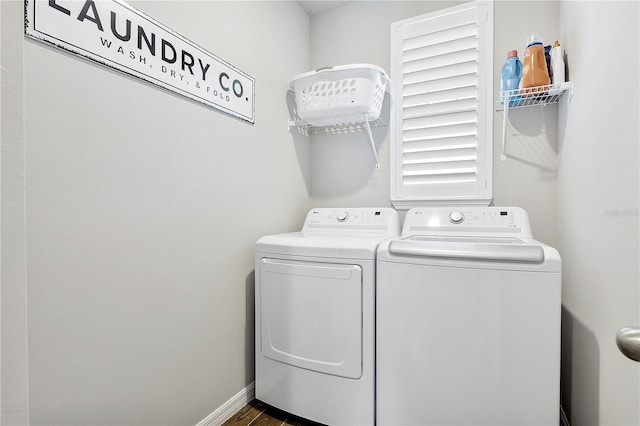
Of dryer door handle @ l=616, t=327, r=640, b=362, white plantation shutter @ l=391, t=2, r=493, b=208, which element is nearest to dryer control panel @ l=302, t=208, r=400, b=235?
white plantation shutter @ l=391, t=2, r=493, b=208

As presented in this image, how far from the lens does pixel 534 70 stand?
1.55 meters

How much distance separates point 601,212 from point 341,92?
1.38 m

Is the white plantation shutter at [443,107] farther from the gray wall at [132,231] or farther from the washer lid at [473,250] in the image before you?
the gray wall at [132,231]

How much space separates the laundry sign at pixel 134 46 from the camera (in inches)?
36.6

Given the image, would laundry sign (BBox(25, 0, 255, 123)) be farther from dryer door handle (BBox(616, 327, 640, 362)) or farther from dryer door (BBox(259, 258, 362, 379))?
dryer door handle (BBox(616, 327, 640, 362))

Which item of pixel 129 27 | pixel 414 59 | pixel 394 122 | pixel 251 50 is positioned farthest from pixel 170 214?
pixel 414 59

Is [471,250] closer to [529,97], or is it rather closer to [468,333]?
[468,333]

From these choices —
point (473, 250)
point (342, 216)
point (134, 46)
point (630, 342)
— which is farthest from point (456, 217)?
point (134, 46)

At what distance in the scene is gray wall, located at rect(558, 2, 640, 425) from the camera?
815 mm

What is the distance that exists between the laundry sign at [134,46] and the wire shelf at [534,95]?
147cm

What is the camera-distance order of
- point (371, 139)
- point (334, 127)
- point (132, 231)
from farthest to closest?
point (334, 127) → point (371, 139) → point (132, 231)

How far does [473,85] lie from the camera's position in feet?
6.22

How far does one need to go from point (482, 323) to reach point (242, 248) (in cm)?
120

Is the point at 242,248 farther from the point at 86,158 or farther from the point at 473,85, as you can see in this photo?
the point at 473,85
